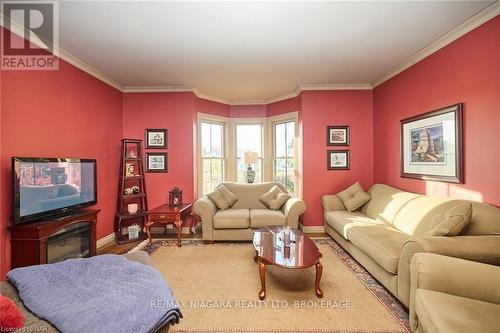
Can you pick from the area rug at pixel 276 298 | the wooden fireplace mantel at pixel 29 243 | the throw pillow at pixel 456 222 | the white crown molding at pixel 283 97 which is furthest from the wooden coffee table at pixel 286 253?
the white crown molding at pixel 283 97

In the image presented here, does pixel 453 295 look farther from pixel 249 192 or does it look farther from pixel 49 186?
pixel 49 186

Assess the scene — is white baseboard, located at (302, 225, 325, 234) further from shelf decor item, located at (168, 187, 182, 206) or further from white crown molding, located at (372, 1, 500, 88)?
white crown molding, located at (372, 1, 500, 88)

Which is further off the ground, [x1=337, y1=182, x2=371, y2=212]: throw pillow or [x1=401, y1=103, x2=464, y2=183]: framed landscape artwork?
[x1=401, y1=103, x2=464, y2=183]: framed landscape artwork

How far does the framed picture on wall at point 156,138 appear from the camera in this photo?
14.4ft

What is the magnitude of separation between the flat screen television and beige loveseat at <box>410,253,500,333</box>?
3358 mm

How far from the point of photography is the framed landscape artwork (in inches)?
103

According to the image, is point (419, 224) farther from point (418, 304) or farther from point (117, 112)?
point (117, 112)

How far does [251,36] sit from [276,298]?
2747 mm

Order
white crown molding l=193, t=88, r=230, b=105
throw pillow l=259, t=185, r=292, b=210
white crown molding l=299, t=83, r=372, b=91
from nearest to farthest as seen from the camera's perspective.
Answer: throw pillow l=259, t=185, r=292, b=210 → white crown molding l=299, t=83, r=372, b=91 → white crown molding l=193, t=88, r=230, b=105

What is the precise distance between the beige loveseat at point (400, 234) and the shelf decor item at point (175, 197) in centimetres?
258

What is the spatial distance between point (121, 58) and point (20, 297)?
2932mm

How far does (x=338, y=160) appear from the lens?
4359mm

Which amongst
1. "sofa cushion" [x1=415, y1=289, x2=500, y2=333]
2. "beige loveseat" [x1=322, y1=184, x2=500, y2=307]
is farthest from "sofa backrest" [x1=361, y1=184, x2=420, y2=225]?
"sofa cushion" [x1=415, y1=289, x2=500, y2=333]

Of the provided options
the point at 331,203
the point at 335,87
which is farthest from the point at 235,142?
the point at 331,203
